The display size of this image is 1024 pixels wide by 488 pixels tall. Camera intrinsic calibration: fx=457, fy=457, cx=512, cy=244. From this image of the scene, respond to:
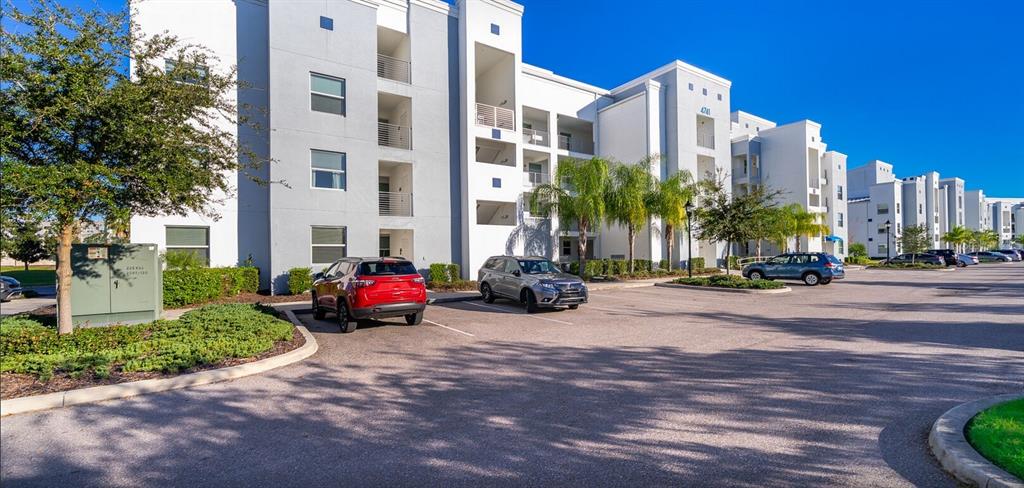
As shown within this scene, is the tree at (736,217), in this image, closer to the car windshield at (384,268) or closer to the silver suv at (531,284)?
the silver suv at (531,284)

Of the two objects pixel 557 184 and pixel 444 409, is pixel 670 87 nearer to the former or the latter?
pixel 557 184

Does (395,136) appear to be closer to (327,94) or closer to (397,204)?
(397,204)

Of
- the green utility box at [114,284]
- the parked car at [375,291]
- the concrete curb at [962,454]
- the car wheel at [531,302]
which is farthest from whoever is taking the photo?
the car wheel at [531,302]

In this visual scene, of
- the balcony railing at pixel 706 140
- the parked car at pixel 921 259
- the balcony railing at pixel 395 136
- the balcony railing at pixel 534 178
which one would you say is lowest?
the parked car at pixel 921 259

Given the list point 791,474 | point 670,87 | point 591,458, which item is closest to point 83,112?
point 591,458

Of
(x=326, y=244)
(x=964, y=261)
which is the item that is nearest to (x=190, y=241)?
(x=326, y=244)

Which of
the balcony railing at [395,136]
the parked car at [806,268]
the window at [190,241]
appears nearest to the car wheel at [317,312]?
the window at [190,241]

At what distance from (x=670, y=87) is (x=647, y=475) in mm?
32058

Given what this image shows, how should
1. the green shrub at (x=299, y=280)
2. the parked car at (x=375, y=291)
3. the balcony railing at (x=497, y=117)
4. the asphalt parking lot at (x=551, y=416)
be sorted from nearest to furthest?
1. the asphalt parking lot at (x=551, y=416)
2. the parked car at (x=375, y=291)
3. the green shrub at (x=299, y=280)
4. the balcony railing at (x=497, y=117)

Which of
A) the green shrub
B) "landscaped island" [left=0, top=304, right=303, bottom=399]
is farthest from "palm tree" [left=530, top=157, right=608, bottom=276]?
"landscaped island" [left=0, top=304, right=303, bottom=399]

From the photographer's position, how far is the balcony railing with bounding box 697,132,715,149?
3459cm

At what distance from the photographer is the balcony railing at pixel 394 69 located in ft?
70.8

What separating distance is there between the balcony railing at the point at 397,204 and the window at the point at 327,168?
2.28 metres

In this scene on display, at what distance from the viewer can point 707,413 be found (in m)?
5.16
